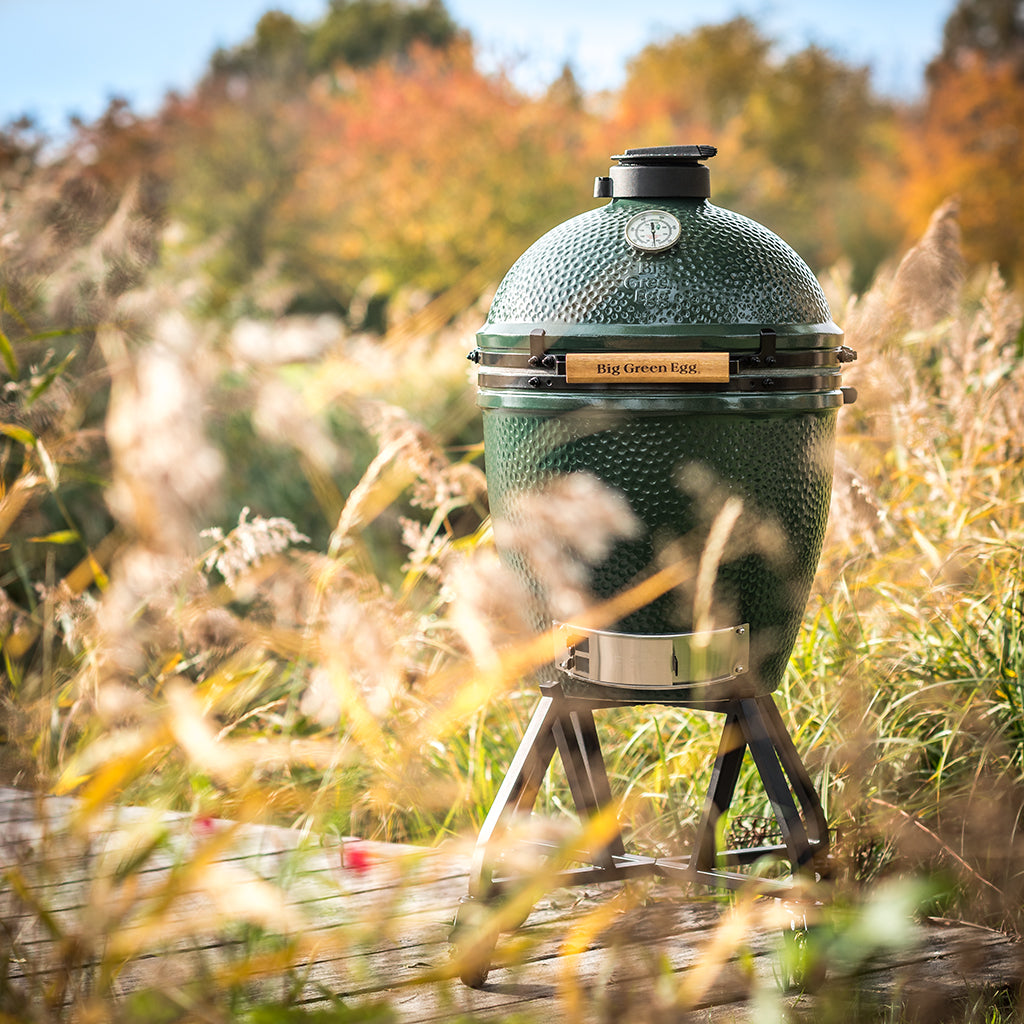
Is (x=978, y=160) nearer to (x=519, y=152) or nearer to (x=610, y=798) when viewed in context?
(x=519, y=152)

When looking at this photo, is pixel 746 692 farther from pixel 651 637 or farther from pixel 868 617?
pixel 868 617

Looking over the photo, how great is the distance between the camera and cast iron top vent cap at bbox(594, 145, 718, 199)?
2.08 m

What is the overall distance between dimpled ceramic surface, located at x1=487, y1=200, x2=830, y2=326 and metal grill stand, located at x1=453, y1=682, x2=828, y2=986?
0.71 m

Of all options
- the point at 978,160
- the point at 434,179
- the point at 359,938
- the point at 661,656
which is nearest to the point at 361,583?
the point at 661,656

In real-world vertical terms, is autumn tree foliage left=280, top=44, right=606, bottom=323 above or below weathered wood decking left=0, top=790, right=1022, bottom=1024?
above

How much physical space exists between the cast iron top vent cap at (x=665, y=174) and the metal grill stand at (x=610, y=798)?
0.95 meters

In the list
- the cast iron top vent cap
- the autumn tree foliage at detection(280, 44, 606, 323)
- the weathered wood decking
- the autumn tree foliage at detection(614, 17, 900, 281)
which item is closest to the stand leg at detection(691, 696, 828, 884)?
the weathered wood decking

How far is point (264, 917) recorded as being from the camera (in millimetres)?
978

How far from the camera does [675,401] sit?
1.94 m

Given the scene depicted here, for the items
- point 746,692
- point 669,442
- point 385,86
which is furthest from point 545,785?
point 385,86

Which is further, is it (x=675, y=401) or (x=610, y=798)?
(x=610, y=798)

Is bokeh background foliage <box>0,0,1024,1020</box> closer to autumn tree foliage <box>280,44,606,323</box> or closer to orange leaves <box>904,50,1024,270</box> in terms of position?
autumn tree foliage <box>280,44,606,323</box>

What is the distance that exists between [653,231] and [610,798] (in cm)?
116

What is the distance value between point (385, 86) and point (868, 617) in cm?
1500
